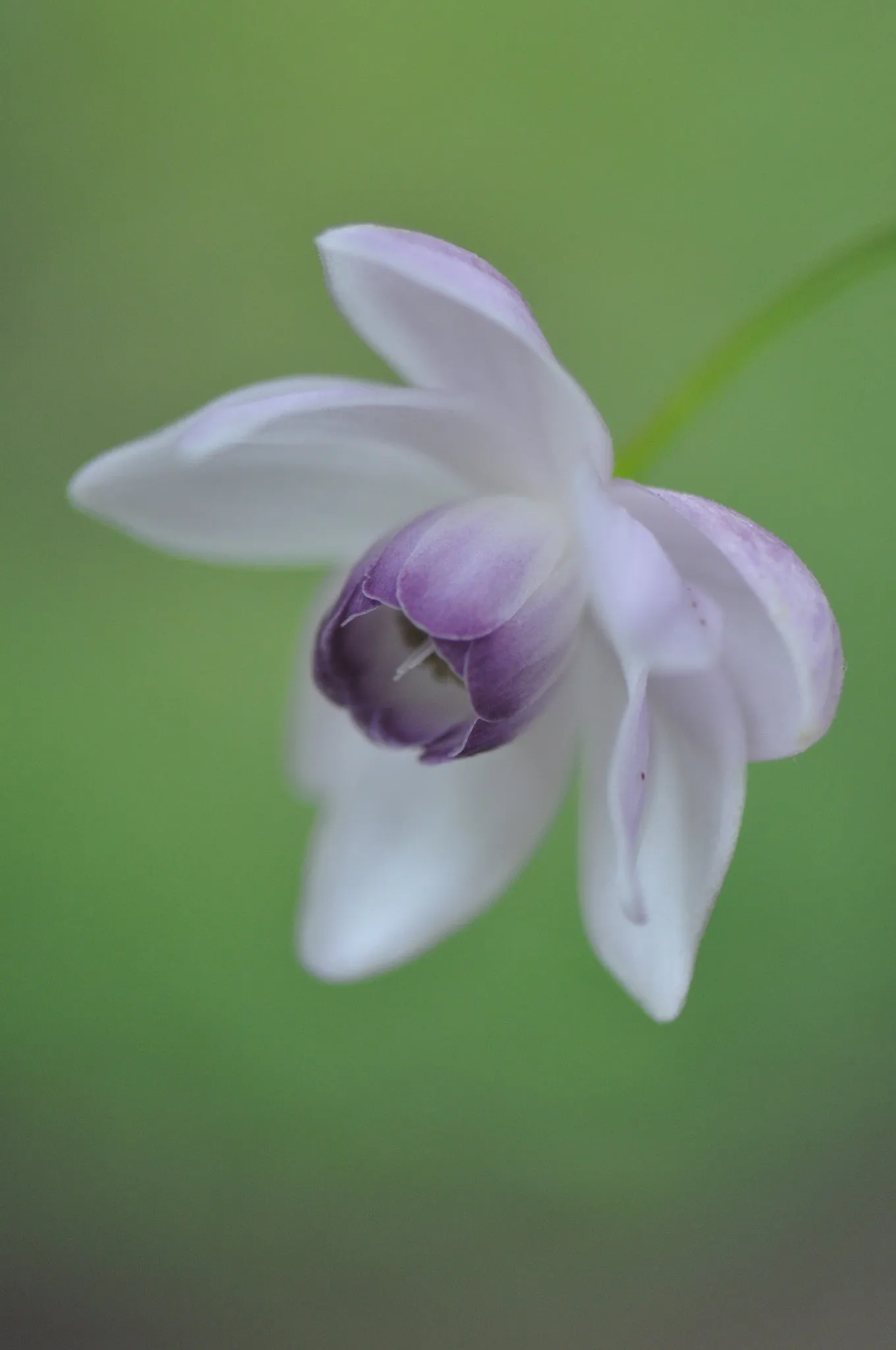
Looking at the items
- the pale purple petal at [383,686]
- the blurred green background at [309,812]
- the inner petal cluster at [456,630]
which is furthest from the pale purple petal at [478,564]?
the blurred green background at [309,812]

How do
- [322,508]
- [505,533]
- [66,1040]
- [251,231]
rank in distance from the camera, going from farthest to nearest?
[251,231]
[66,1040]
[322,508]
[505,533]

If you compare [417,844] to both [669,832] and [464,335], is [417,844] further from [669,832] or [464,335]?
[464,335]

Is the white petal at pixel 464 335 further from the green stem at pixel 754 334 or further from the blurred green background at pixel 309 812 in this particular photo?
the blurred green background at pixel 309 812

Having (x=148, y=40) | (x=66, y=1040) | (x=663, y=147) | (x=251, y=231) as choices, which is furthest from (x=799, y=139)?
(x=66, y=1040)

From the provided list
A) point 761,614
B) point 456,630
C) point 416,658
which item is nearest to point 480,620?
point 456,630

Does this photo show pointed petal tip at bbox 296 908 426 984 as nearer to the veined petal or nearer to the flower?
the flower

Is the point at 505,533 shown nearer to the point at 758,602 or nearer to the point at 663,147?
the point at 758,602
